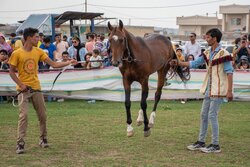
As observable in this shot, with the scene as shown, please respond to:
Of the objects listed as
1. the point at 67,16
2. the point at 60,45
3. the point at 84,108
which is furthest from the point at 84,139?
the point at 67,16

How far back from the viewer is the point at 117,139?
8.91 metres

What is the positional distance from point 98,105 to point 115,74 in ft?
4.18

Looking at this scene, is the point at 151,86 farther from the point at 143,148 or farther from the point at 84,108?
the point at 143,148

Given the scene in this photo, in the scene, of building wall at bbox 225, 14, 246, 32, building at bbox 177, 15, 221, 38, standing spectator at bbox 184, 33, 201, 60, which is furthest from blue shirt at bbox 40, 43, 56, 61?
building at bbox 177, 15, 221, 38

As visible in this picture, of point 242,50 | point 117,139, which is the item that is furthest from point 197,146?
point 242,50

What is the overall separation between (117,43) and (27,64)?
170 centimetres

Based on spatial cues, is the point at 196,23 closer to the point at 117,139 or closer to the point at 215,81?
the point at 117,139

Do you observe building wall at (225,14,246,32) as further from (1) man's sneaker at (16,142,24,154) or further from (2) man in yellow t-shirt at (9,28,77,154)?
(1) man's sneaker at (16,142,24,154)

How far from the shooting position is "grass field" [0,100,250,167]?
7.28 metres

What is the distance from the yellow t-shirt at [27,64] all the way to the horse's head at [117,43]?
4.38 ft

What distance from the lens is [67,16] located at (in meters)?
23.2

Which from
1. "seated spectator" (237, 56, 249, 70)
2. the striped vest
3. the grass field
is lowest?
the grass field

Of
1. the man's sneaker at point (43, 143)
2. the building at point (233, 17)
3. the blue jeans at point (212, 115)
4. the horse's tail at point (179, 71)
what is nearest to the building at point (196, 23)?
the building at point (233, 17)

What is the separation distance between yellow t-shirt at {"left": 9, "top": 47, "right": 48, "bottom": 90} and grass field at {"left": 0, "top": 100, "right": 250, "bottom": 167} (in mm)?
1185
